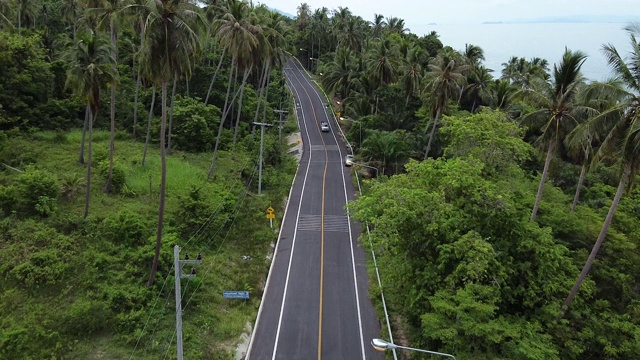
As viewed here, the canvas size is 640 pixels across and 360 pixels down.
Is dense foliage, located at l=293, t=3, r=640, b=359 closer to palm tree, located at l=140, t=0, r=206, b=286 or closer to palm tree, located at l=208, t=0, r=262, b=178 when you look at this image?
palm tree, located at l=140, t=0, r=206, b=286

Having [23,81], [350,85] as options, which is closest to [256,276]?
[23,81]

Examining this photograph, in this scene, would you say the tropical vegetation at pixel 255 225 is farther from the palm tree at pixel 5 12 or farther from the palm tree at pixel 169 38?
the palm tree at pixel 5 12

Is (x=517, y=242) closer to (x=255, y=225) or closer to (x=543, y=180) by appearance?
(x=543, y=180)

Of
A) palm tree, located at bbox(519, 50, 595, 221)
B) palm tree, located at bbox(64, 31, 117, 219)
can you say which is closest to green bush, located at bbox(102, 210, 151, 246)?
palm tree, located at bbox(64, 31, 117, 219)

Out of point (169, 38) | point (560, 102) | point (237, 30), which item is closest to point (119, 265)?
point (169, 38)

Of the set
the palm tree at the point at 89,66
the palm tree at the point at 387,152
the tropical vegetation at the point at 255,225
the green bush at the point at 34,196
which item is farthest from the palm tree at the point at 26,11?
the palm tree at the point at 387,152
